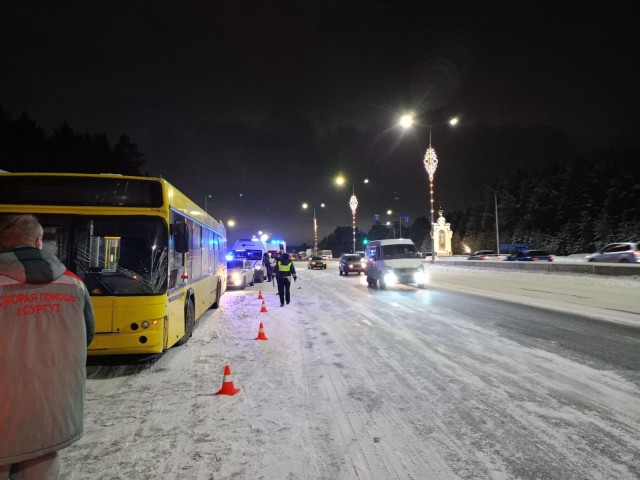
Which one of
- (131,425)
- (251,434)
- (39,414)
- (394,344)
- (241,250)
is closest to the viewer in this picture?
(39,414)

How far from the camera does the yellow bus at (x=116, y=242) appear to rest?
6344 millimetres

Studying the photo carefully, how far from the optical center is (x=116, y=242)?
6.64 meters

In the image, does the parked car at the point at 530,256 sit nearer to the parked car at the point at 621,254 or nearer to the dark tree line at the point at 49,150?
the parked car at the point at 621,254

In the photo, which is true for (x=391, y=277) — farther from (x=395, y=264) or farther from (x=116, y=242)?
(x=116, y=242)

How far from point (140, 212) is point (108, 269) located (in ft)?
3.45

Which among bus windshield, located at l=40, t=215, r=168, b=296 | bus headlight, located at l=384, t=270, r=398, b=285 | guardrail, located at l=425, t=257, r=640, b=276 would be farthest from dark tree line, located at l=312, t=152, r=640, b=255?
bus windshield, located at l=40, t=215, r=168, b=296

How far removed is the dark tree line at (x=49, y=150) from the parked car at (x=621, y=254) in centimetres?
5268

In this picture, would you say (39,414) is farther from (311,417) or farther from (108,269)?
(108,269)

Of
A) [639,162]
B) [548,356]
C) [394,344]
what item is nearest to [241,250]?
[394,344]

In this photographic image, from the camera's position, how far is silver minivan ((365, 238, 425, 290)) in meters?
19.6

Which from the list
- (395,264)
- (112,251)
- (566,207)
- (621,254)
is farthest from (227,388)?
(566,207)

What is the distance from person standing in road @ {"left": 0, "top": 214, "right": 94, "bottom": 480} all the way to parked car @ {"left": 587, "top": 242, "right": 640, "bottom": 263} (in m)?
29.6

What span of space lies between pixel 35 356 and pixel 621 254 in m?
31.3

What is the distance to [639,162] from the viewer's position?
66688 millimetres
